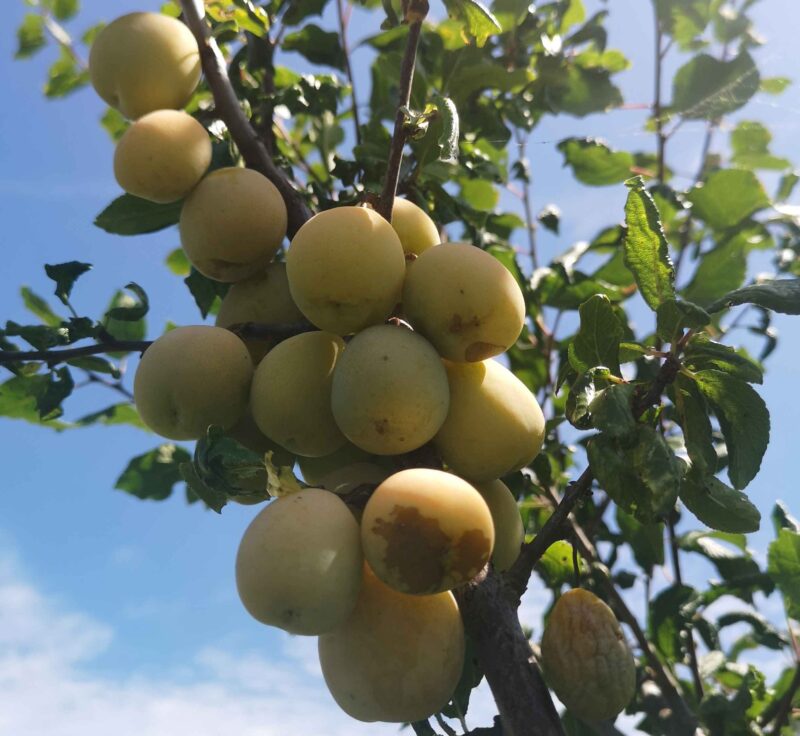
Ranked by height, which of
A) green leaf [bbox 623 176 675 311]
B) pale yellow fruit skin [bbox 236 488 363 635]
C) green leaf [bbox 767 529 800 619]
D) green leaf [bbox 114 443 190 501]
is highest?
green leaf [bbox 623 176 675 311]

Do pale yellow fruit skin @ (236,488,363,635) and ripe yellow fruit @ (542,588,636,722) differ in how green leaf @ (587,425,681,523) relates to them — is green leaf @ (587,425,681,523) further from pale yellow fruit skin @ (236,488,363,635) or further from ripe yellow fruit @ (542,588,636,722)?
pale yellow fruit skin @ (236,488,363,635)

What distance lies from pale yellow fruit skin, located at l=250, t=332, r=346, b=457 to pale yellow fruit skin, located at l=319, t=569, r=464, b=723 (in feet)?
0.76

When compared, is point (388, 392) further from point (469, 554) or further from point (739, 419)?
point (739, 419)

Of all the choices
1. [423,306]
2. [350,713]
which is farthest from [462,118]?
[350,713]

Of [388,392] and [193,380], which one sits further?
[193,380]

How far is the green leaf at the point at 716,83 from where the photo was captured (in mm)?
2117

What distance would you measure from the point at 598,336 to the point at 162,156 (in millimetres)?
767

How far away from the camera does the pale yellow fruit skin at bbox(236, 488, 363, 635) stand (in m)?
0.85

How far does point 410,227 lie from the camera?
1238mm

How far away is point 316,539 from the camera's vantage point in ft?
2.85

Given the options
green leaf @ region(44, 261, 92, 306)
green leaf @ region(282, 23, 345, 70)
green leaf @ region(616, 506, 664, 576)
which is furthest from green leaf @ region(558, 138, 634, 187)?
green leaf @ region(44, 261, 92, 306)

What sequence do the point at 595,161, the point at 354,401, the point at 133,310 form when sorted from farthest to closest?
1. the point at 595,161
2. the point at 133,310
3. the point at 354,401

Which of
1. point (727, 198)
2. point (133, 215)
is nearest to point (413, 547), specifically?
point (133, 215)

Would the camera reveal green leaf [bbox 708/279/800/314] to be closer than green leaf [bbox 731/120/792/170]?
Yes
